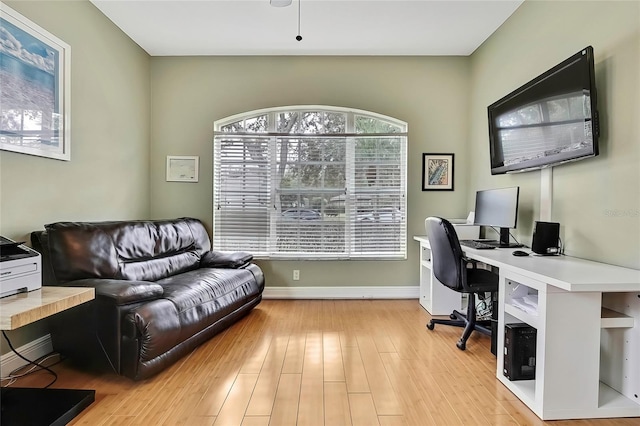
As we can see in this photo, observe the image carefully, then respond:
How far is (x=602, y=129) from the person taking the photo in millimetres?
2066

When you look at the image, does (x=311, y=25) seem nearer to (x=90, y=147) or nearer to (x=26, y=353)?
(x=90, y=147)

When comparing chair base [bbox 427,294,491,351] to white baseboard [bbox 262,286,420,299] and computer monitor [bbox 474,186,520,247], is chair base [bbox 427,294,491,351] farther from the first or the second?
white baseboard [bbox 262,286,420,299]

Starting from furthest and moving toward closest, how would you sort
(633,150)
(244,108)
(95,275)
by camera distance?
(244,108)
(95,275)
(633,150)

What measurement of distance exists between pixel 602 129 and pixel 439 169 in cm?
182

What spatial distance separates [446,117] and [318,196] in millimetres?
1716

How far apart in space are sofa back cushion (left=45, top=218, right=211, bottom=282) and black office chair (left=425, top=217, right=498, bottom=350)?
2269mm

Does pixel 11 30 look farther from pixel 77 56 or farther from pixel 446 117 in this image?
pixel 446 117

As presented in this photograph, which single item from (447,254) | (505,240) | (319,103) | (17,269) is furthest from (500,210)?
(17,269)

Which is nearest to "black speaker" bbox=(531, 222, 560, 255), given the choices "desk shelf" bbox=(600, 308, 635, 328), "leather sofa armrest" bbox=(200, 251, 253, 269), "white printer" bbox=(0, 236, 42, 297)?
"desk shelf" bbox=(600, 308, 635, 328)

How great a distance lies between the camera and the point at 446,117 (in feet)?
12.7

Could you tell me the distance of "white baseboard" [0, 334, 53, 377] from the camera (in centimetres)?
209

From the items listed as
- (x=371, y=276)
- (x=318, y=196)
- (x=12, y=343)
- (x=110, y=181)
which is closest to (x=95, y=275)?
(x=12, y=343)

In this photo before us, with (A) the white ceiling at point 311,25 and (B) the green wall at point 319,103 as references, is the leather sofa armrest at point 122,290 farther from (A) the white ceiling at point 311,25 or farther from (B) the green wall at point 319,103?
(A) the white ceiling at point 311,25

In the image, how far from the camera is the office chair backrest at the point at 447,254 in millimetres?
2527
